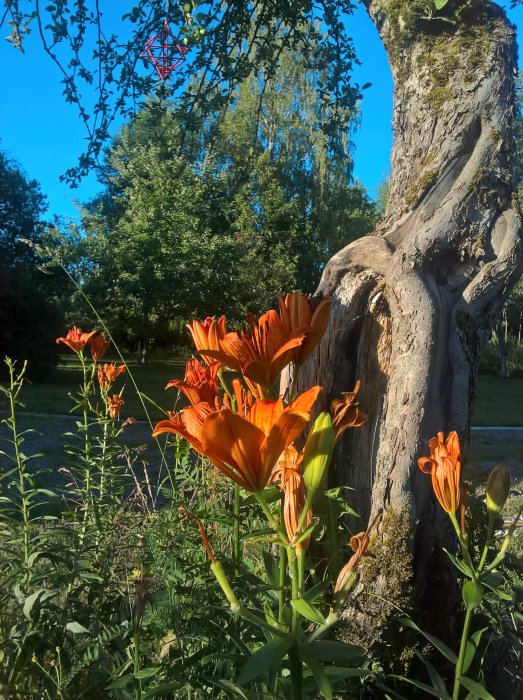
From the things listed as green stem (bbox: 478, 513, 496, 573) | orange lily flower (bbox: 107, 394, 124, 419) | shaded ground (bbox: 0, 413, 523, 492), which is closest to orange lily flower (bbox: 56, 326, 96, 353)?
orange lily flower (bbox: 107, 394, 124, 419)

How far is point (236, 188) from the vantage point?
82.4 feet

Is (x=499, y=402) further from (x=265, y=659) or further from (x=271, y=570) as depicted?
(x=265, y=659)

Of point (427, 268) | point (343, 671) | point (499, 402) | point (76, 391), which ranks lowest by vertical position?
point (499, 402)

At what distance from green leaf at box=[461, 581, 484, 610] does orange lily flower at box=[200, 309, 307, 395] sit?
1.53 ft

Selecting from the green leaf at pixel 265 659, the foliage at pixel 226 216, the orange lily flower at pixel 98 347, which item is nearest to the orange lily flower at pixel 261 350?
the green leaf at pixel 265 659

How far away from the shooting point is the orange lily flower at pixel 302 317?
1120 mm

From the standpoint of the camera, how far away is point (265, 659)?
2.77 feet

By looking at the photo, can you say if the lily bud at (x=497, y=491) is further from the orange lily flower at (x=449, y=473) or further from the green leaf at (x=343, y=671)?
the green leaf at (x=343, y=671)

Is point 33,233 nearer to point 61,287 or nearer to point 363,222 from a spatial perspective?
point 61,287

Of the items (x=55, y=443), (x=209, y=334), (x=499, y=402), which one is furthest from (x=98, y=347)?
(x=499, y=402)

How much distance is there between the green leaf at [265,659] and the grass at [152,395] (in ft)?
22.3

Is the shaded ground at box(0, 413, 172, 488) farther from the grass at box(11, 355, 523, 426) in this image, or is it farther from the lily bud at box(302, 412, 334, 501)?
the lily bud at box(302, 412, 334, 501)

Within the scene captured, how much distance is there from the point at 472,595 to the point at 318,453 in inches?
15.3

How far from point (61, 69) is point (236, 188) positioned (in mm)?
21201
